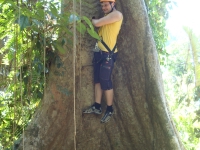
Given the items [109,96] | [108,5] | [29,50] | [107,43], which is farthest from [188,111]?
[29,50]

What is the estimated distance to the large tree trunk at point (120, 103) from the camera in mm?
3578

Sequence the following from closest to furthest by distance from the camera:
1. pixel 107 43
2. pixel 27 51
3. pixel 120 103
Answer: pixel 27 51 < pixel 107 43 < pixel 120 103

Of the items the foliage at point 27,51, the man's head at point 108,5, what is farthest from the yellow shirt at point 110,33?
the foliage at point 27,51

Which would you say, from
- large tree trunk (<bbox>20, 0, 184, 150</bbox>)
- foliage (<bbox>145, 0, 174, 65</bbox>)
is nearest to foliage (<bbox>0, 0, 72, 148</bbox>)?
large tree trunk (<bbox>20, 0, 184, 150</bbox>)

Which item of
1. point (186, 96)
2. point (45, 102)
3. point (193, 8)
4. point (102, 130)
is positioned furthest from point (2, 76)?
point (193, 8)

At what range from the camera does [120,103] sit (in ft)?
12.6

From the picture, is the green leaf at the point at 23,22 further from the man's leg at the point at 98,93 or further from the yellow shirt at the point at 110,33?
the man's leg at the point at 98,93

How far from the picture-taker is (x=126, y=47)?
3.82 metres

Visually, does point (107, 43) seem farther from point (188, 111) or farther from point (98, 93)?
point (188, 111)

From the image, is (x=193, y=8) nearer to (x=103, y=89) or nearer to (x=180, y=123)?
(x=180, y=123)

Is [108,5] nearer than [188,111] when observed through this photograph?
Yes

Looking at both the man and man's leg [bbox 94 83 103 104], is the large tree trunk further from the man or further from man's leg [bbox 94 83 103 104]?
the man

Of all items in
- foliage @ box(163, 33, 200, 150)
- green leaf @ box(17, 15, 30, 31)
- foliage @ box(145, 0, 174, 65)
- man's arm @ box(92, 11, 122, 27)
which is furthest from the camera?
foliage @ box(163, 33, 200, 150)

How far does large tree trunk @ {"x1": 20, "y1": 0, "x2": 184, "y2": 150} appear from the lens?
3.58 meters
